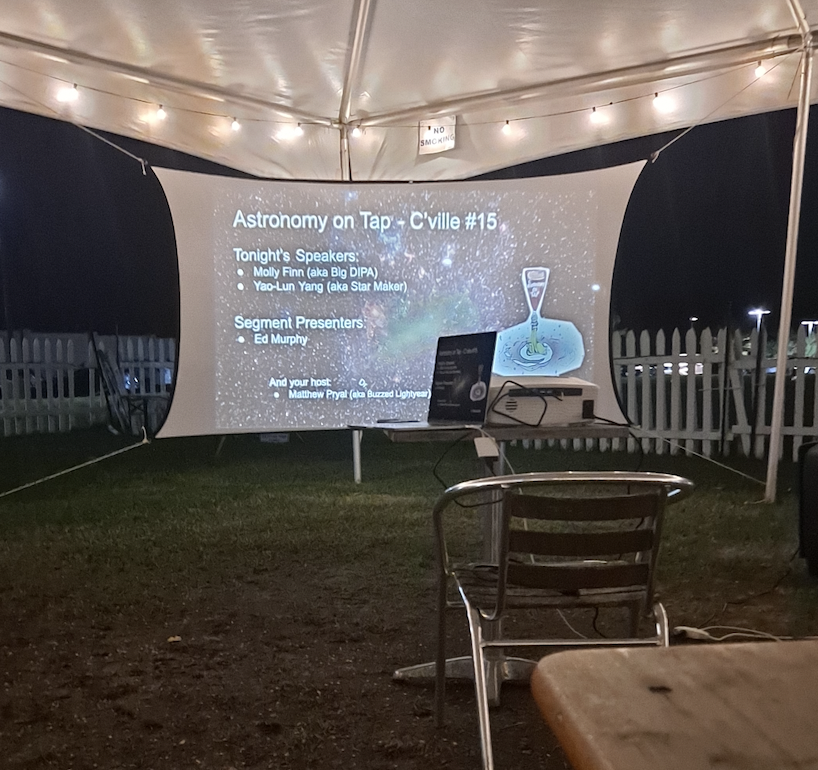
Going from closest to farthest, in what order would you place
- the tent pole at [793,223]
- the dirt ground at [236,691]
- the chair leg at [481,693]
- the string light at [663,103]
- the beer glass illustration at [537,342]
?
the chair leg at [481,693] < the dirt ground at [236,691] < the tent pole at [793,223] < the beer glass illustration at [537,342] < the string light at [663,103]

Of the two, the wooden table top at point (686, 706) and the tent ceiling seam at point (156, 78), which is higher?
the tent ceiling seam at point (156, 78)

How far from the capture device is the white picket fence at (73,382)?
701 cm

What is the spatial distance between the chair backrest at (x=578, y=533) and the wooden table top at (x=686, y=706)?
720mm

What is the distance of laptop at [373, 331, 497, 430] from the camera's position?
2.20 metres

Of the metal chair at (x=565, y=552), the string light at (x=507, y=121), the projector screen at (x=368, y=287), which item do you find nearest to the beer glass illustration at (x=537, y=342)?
the projector screen at (x=368, y=287)

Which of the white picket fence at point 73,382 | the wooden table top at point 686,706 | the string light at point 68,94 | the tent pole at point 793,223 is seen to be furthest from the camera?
the white picket fence at point 73,382

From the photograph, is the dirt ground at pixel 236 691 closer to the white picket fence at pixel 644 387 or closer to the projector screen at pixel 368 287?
the projector screen at pixel 368 287

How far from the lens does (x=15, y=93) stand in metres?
4.13

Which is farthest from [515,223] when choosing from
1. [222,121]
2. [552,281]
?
[222,121]

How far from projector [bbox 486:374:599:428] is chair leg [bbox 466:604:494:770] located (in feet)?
2.57

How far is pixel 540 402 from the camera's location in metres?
2.14

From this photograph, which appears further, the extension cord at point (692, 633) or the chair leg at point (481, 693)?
the extension cord at point (692, 633)

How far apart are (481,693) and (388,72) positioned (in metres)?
3.94

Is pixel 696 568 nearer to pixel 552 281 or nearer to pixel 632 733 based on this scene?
pixel 552 281
